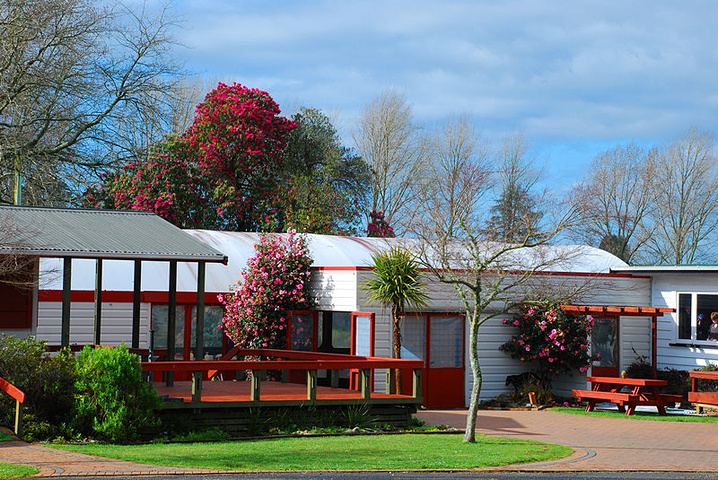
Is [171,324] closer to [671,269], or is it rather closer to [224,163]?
[671,269]

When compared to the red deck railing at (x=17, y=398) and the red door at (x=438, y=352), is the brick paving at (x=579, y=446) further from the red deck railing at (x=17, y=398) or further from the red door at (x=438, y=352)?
the red door at (x=438, y=352)

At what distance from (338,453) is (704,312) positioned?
42.0 feet

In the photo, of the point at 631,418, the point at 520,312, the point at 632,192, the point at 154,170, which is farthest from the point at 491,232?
the point at 632,192

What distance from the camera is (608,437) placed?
15.5m

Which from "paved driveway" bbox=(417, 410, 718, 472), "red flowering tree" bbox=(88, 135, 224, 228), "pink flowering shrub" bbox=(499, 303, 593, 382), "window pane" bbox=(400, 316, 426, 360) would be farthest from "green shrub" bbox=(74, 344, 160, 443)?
"red flowering tree" bbox=(88, 135, 224, 228)

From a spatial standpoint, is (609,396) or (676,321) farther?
(676,321)

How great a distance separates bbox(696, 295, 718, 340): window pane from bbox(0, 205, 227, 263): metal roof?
12.2 metres

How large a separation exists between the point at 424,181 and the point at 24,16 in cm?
2282

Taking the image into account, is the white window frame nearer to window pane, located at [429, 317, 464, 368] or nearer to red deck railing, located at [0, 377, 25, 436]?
window pane, located at [429, 317, 464, 368]

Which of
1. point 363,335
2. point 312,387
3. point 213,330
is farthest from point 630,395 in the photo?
point 213,330

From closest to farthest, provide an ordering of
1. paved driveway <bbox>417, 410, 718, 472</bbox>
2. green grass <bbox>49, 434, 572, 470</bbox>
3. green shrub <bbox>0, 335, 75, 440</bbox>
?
green grass <bbox>49, 434, 572, 470</bbox>, paved driveway <bbox>417, 410, 718, 472</bbox>, green shrub <bbox>0, 335, 75, 440</bbox>

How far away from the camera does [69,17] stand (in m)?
22.4

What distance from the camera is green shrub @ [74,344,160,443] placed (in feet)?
44.6

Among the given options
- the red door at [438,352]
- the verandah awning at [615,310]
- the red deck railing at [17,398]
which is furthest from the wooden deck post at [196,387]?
the verandah awning at [615,310]
